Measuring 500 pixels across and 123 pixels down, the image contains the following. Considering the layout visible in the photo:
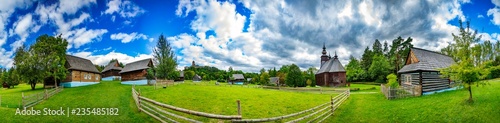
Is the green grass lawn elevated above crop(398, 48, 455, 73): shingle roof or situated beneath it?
situated beneath

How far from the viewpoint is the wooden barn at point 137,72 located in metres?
41.1

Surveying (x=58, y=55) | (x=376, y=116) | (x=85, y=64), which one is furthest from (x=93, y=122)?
(x=85, y=64)

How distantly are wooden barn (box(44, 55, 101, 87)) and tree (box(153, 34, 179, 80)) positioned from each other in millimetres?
11348

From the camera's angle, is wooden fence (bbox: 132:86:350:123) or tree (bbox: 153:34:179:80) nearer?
wooden fence (bbox: 132:86:350:123)

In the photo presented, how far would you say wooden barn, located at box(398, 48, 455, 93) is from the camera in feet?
72.1

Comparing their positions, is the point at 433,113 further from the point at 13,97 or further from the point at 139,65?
the point at 139,65

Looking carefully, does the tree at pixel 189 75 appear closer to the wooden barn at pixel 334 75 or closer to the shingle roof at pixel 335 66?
the wooden barn at pixel 334 75

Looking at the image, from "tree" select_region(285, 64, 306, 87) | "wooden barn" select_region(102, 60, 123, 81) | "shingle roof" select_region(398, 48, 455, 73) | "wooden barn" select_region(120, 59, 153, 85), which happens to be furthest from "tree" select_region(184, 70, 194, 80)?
"shingle roof" select_region(398, 48, 455, 73)

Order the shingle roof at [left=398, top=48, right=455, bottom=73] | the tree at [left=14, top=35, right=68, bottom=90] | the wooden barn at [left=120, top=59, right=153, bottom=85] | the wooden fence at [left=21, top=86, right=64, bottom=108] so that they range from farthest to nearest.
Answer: the wooden barn at [left=120, top=59, right=153, bottom=85] → the tree at [left=14, top=35, right=68, bottom=90] → the shingle roof at [left=398, top=48, right=455, bottom=73] → the wooden fence at [left=21, top=86, right=64, bottom=108]

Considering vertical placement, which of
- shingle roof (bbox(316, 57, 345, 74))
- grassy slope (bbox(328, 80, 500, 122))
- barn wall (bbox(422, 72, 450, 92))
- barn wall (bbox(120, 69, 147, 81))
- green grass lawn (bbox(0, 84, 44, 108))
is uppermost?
shingle roof (bbox(316, 57, 345, 74))

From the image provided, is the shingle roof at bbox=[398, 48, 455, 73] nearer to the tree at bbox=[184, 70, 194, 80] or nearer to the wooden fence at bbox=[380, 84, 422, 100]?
the wooden fence at bbox=[380, 84, 422, 100]

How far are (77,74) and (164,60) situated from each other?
42.7ft

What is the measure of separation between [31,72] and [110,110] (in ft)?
68.4

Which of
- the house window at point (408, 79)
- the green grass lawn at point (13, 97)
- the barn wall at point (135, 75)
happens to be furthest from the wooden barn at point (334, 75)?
the green grass lawn at point (13, 97)
